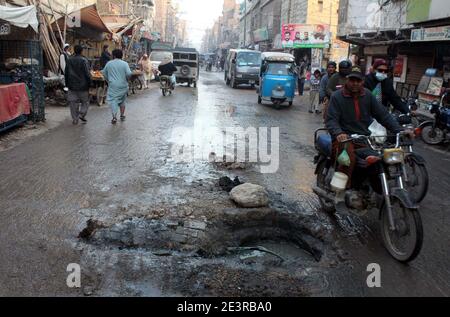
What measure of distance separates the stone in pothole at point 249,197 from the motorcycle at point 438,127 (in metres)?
6.43

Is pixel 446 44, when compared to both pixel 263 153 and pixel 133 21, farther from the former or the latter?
pixel 133 21

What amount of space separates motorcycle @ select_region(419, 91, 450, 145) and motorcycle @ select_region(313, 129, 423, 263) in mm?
6084

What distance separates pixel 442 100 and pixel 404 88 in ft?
23.7

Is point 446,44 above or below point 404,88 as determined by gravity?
above

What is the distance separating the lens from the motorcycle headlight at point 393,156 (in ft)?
13.7

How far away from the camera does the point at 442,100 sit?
35.4 ft

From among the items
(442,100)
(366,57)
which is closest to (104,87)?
(442,100)

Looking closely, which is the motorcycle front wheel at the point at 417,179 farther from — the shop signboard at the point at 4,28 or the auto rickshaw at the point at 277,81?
the auto rickshaw at the point at 277,81

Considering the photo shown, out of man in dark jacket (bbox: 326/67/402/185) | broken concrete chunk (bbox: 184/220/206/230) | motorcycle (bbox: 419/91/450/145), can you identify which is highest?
man in dark jacket (bbox: 326/67/402/185)

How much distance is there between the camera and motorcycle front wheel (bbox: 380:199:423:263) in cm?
380

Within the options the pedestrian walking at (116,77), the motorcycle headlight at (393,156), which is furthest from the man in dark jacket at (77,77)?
the motorcycle headlight at (393,156)

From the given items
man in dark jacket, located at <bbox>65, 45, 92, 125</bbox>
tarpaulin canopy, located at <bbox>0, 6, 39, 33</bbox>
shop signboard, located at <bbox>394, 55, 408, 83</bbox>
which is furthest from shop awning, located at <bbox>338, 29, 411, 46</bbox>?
tarpaulin canopy, located at <bbox>0, 6, 39, 33</bbox>

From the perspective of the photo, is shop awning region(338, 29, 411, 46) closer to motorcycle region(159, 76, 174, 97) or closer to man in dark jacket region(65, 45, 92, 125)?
motorcycle region(159, 76, 174, 97)
